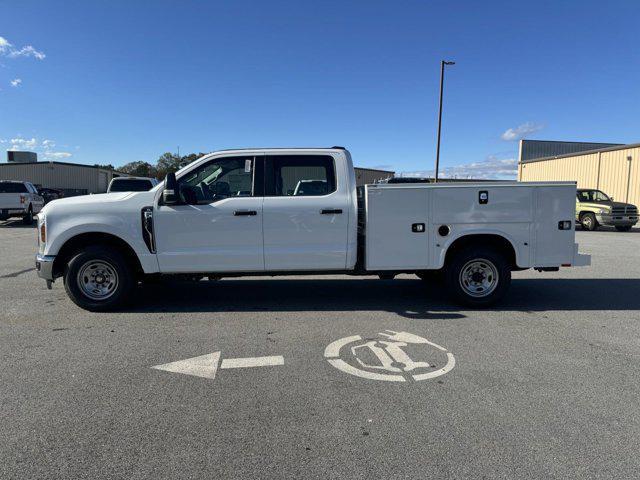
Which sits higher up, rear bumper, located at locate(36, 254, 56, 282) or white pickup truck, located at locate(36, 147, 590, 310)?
→ white pickup truck, located at locate(36, 147, 590, 310)

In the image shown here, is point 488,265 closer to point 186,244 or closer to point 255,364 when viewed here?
point 255,364

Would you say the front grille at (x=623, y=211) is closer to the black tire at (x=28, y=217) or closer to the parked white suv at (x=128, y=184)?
the parked white suv at (x=128, y=184)

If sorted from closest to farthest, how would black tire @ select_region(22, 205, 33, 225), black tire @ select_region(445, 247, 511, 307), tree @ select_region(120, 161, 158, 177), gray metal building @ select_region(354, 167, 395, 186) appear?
black tire @ select_region(445, 247, 511, 307)
gray metal building @ select_region(354, 167, 395, 186)
black tire @ select_region(22, 205, 33, 225)
tree @ select_region(120, 161, 158, 177)

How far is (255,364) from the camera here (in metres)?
4.30

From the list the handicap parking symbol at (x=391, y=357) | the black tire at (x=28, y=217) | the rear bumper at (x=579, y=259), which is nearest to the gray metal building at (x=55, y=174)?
the black tire at (x=28, y=217)

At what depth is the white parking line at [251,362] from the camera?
14.0 ft

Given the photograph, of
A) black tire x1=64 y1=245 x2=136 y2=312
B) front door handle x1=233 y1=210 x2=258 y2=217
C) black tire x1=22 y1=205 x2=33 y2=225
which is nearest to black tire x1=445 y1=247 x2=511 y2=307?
front door handle x1=233 y1=210 x2=258 y2=217

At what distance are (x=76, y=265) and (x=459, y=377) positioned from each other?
15.9ft

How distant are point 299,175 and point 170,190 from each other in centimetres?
169

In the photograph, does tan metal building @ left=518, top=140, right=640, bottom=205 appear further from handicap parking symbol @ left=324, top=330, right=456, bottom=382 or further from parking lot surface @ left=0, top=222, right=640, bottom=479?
handicap parking symbol @ left=324, top=330, right=456, bottom=382

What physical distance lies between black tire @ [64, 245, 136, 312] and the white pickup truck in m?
0.01

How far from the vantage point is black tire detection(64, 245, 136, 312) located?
5.94 metres

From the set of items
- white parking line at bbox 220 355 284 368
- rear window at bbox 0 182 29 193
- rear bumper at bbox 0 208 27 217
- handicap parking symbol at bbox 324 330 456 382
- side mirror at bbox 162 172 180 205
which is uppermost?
rear window at bbox 0 182 29 193

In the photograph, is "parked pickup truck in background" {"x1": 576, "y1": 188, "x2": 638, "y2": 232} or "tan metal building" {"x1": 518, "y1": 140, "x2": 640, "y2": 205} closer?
"parked pickup truck in background" {"x1": 576, "y1": 188, "x2": 638, "y2": 232}
